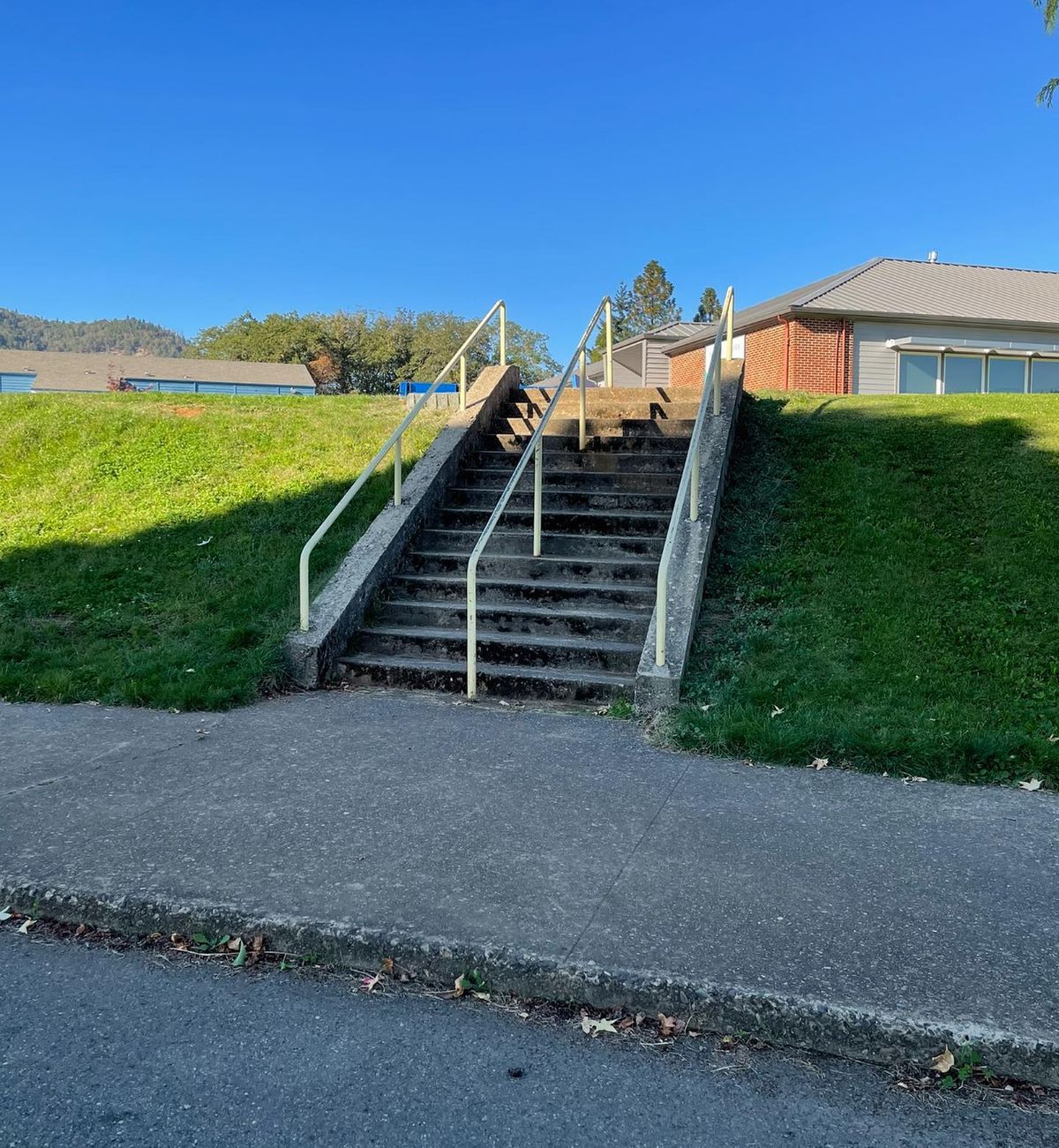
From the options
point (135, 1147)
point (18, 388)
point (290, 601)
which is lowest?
point (135, 1147)

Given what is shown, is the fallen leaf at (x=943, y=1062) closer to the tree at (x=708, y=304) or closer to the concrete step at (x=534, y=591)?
the concrete step at (x=534, y=591)

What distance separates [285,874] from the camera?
3.18 m

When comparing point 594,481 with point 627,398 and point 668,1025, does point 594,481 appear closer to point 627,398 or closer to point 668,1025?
point 627,398

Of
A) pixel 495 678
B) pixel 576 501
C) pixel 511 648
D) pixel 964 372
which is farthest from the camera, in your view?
pixel 964 372

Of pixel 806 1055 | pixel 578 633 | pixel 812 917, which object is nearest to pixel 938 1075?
pixel 806 1055

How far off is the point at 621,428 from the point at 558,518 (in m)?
1.77

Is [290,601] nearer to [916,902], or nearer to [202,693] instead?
[202,693]

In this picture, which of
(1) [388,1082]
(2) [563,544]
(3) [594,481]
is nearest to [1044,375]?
(3) [594,481]

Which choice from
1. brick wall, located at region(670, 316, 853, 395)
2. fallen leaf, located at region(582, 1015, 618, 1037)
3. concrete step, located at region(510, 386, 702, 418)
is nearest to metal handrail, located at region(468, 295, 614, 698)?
concrete step, located at region(510, 386, 702, 418)

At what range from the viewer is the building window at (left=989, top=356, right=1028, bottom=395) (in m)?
24.4

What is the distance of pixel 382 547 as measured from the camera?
22.6ft

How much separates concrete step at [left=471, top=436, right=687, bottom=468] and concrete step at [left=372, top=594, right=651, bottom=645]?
6.49 ft

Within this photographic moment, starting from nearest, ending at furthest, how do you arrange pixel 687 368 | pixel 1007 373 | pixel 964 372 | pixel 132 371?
pixel 964 372
pixel 1007 373
pixel 687 368
pixel 132 371

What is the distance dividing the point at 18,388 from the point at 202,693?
206 feet
